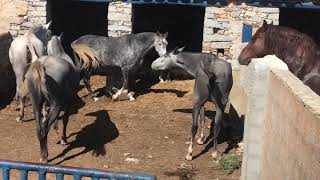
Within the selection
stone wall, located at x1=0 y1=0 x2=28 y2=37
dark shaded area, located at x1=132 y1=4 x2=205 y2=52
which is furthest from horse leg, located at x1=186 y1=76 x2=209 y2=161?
dark shaded area, located at x1=132 y1=4 x2=205 y2=52

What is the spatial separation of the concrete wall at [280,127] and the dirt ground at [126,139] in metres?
1.77

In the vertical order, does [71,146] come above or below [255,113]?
below

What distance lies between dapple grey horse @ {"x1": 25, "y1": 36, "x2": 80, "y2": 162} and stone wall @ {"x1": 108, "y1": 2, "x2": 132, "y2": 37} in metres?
4.78

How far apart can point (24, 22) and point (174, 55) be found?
5.77m

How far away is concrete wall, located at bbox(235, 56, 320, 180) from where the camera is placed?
4.20m

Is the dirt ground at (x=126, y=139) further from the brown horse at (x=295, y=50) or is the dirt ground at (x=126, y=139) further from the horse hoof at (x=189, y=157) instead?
the brown horse at (x=295, y=50)

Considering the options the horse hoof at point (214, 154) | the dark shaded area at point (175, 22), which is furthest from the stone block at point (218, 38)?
the horse hoof at point (214, 154)

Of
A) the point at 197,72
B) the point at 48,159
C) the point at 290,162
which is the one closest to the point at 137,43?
the point at 197,72

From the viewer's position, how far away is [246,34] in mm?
13586

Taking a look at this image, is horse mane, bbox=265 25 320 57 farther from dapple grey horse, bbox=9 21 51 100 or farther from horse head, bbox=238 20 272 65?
dapple grey horse, bbox=9 21 51 100

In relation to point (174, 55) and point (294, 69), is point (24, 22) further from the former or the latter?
point (294, 69)

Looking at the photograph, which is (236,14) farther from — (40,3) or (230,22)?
(40,3)

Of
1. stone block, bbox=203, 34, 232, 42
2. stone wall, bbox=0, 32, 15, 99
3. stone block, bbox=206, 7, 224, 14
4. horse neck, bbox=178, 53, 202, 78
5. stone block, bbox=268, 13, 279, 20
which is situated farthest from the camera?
stone block, bbox=203, 34, 232, 42

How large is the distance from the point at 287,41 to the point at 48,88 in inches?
146
